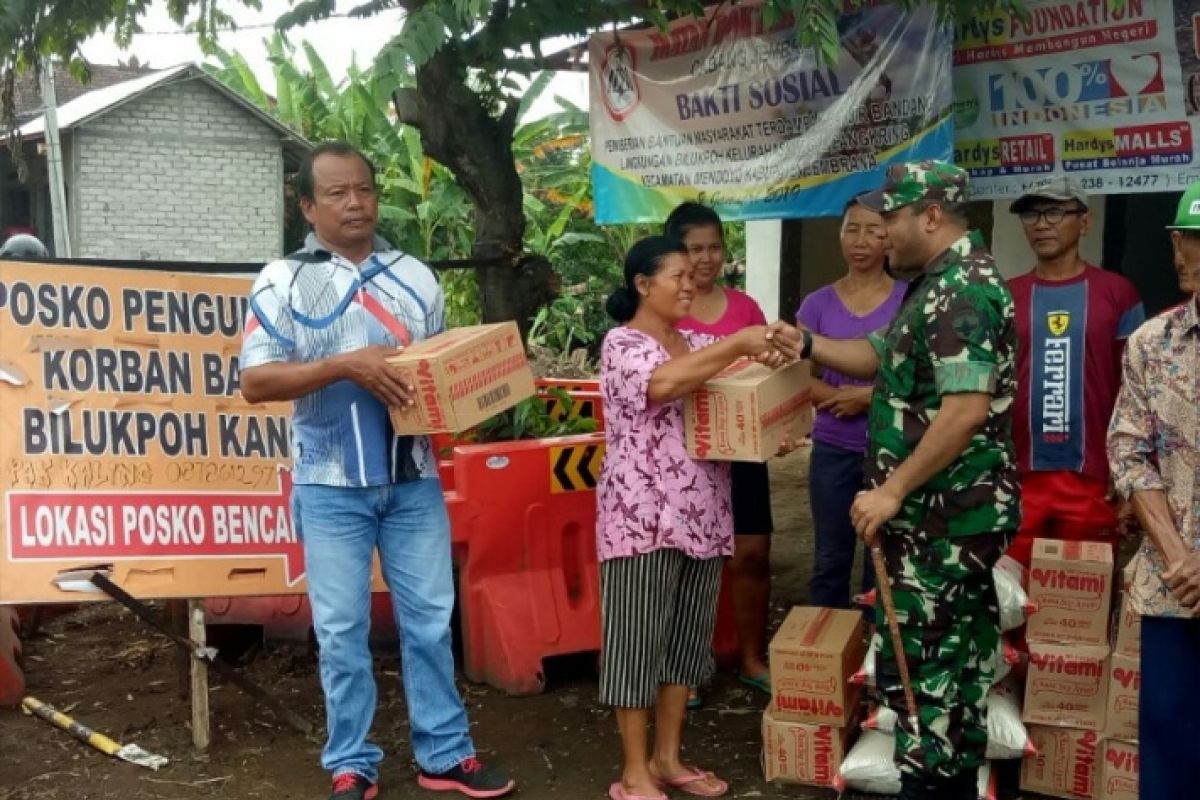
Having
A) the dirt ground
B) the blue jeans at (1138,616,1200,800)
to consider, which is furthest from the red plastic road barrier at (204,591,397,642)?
the blue jeans at (1138,616,1200,800)

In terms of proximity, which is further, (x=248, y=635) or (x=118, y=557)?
(x=248, y=635)

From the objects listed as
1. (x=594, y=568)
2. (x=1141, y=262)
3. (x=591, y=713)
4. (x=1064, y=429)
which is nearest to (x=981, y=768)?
(x=1064, y=429)

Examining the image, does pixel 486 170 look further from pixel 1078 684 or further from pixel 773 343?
pixel 1078 684

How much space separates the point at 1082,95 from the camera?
4844mm

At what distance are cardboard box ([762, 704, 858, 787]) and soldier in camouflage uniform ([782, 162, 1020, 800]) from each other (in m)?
0.61

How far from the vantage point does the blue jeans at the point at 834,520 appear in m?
4.75

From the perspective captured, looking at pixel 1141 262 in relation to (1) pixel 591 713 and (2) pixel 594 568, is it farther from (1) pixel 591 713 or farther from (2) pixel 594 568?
(1) pixel 591 713

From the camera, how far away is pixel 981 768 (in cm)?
397

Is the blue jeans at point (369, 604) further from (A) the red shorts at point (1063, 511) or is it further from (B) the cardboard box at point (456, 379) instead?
(A) the red shorts at point (1063, 511)

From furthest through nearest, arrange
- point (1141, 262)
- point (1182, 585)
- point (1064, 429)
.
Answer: point (1141, 262) < point (1064, 429) < point (1182, 585)

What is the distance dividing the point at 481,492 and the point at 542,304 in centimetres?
119

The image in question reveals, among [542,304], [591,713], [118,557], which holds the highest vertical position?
[542,304]

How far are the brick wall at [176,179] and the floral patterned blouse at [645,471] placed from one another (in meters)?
17.5

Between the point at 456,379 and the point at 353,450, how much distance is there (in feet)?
1.55
